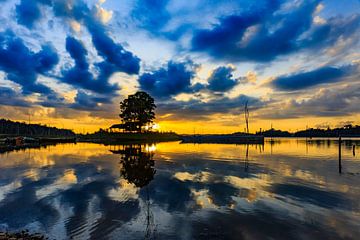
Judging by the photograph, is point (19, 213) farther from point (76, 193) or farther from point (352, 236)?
point (352, 236)

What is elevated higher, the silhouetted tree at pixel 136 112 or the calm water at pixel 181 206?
the silhouetted tree at pixel 136 112

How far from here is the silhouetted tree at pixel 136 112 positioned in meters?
122

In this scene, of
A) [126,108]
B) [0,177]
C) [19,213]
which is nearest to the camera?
[19,213]

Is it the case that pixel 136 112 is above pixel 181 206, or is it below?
above

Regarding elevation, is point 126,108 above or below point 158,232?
above

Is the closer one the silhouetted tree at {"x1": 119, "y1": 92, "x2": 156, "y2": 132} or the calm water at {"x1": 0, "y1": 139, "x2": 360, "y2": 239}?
the calm water at {"x1": 0, "y1": 139, "x2": 360, "y2": 239}

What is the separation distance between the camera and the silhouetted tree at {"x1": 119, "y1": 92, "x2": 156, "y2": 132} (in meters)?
122

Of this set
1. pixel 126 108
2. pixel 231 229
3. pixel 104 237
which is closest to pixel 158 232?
pixel 104 237

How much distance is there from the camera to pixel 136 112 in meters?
122

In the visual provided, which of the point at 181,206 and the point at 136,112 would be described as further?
the point at 136,112

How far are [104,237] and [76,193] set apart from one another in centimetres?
1047

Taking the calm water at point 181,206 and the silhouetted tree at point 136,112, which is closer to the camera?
the calm water at point 181,206

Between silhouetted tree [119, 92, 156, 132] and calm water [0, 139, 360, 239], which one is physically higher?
silhouetted tree [119, 92, 156, 132]

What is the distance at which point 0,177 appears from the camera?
29.7 meters
